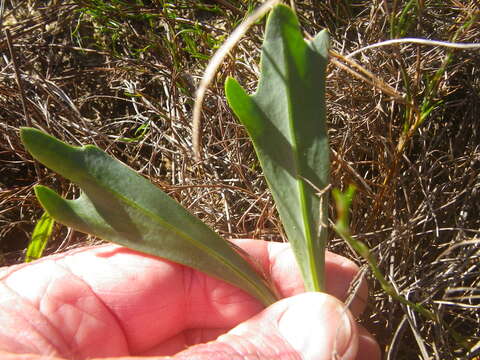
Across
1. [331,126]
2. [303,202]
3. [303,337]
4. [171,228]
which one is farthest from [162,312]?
[331,126]

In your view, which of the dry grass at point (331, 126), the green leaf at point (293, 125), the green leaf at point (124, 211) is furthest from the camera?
the dry grass at point (331, 126)

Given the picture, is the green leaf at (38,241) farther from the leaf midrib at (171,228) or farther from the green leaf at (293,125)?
the green leaf at (293,125)

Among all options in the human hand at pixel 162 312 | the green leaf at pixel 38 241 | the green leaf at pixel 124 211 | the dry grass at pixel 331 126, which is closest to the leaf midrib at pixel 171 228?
the green leaf at pixel 124 211

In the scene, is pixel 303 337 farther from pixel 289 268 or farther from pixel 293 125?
pixel 293 125

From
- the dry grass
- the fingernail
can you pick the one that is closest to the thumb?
the fingernail

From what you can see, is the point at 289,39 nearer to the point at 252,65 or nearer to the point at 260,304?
the point at 252,65

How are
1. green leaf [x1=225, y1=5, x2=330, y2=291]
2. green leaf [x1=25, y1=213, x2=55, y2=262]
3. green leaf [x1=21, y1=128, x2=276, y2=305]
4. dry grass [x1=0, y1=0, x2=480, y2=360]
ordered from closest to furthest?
green leaf [x1=225, y1=5, x2=330, y2=291] < green leaf [x1=21, y1=128, x2=276, y2=305] < dry grass [x1=0, y1=0, x2=480, y2=360] < green leaf [x1=25, y1=213, x2=55, y2=262]

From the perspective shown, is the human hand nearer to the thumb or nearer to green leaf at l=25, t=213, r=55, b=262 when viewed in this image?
the thumb

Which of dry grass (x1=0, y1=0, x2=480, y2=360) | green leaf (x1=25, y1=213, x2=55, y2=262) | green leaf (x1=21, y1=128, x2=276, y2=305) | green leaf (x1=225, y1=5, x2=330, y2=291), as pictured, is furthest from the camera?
green leaf (x1=25, y1=213, x2=55, y2=262)
